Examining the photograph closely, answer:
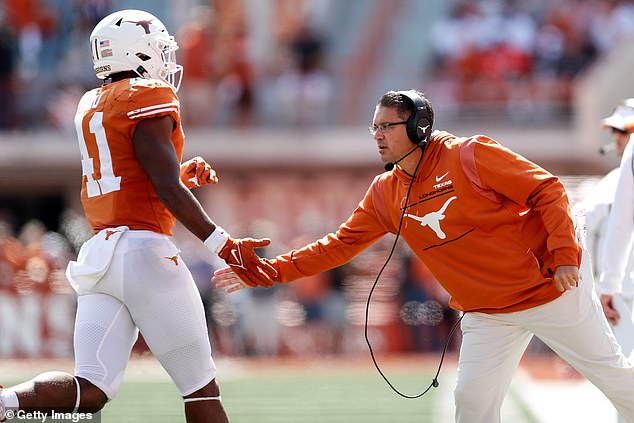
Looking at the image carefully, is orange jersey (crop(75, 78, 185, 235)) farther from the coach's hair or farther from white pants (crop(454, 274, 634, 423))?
white pants (crop(454, 274, 634, 423))

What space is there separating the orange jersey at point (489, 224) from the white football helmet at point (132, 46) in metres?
1.23

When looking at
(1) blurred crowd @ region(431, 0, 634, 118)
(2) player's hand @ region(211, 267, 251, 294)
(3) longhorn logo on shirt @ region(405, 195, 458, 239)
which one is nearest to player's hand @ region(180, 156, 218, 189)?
(2) player's hand @ region(211, 267, 251, 294)

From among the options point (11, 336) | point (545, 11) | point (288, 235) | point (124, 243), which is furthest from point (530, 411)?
point (545, 11)

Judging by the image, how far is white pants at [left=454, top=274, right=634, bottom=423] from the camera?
215 inches

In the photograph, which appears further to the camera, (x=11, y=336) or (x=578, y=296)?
(x=11, y=336)

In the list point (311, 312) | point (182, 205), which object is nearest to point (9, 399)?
point (182, 205)

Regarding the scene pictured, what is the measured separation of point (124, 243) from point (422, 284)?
1009 cm

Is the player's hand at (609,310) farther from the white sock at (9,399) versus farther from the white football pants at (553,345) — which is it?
the white sock at (9,399)

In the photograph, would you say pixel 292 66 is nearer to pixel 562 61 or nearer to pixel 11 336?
pixel 562 61

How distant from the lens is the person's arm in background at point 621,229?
605cm

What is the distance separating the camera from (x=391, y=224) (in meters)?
5.84

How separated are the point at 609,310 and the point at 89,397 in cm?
281

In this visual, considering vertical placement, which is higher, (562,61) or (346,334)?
(562,61)

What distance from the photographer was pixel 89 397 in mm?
5031
